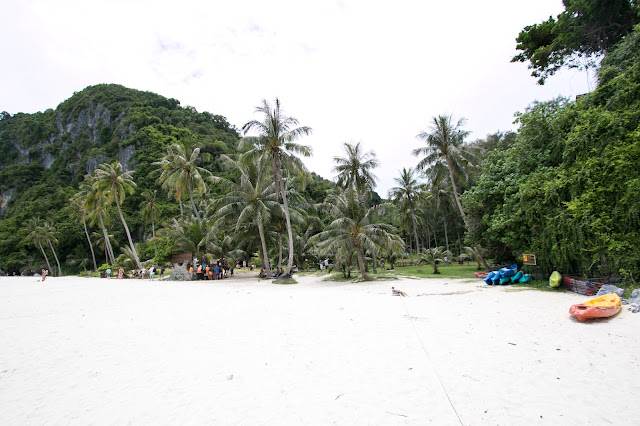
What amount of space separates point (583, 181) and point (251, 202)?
17.3 meters

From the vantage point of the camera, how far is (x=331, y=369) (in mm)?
4605

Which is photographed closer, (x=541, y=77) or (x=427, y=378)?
(x=427, y=378)

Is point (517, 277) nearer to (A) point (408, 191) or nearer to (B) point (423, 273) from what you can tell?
(B) point (423, 273)

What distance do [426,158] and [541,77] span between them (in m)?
8.46

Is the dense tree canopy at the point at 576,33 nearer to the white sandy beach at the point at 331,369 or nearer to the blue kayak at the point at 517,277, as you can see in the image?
the blue kayak at the point at 517,277

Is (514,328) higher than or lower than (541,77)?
lower

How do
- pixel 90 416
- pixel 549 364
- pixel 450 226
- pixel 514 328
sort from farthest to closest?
pixel 450 226 → pixel 514 328 → pixel 549 364 → pixel 90 416

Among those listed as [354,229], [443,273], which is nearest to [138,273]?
[354,229]

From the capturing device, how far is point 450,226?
4647 cm

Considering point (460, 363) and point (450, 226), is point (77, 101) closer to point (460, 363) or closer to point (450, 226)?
point (450, 226)

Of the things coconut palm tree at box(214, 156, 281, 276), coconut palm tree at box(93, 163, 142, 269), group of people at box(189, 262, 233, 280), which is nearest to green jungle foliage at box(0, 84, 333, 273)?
coconut palm tree at box(93, 163, 142, 269)

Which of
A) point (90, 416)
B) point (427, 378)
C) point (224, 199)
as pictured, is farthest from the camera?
point (224, 199)

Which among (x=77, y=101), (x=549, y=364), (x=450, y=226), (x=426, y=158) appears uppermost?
(x=77, y=101)

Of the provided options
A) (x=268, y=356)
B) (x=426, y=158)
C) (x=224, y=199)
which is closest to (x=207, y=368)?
(x=268, y=356)
